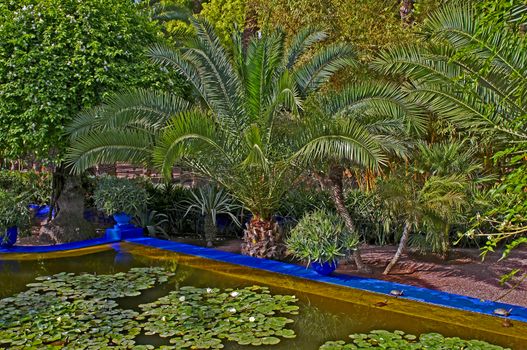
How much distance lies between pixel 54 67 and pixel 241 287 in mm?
4494

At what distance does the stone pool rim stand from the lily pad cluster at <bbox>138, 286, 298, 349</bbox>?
0.80 metres

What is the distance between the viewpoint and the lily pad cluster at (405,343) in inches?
177

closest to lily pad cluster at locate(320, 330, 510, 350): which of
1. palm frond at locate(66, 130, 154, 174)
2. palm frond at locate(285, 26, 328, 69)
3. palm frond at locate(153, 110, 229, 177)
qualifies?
palm frond at locate(153, 110, 229, 177)

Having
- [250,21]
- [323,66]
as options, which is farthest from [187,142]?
[250,21]

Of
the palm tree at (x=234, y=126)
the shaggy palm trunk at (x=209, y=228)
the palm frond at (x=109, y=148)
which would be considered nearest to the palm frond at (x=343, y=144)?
the palm tree at (x=234, y=126)

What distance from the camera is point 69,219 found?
920cm

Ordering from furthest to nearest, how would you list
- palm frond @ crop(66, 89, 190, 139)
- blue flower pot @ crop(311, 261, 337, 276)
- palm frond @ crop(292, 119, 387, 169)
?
palm frond @ crop(66, 89, 190, 139) < blue flower pot @ crop(311, 261, 337, 276) < palm frond @ crop(292, 119, 387, 169)

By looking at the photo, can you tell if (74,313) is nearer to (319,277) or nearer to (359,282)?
(319,277)

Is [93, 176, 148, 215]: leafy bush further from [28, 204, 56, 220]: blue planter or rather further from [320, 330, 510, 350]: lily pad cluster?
[320, 330, 510, 350]: lily pad cluster

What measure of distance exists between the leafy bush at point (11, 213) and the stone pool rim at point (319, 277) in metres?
0.39

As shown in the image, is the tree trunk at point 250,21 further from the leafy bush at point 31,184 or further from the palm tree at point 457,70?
the palm tree at point 457,70

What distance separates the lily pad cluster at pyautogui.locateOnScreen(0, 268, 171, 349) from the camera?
4730 mm

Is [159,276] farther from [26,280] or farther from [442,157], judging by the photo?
[442,157]

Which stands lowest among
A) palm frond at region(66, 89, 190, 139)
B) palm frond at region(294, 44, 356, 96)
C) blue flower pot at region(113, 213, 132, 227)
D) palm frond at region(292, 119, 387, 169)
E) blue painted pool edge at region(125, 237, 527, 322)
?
blue painted pool edge at region(125, 237, 527, 322)
